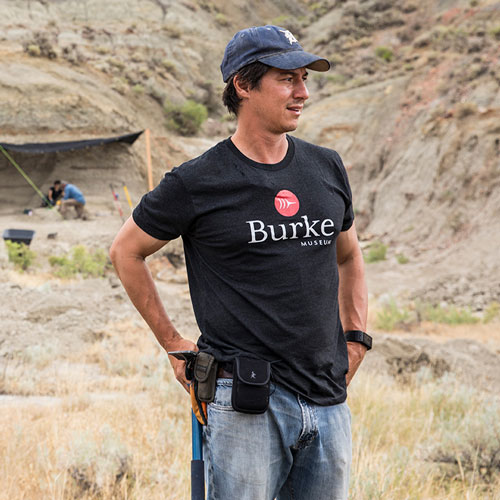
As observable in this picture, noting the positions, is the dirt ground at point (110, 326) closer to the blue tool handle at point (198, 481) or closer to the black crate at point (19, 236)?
the black crate at point (19, 236)

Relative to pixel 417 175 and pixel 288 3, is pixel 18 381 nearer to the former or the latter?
pixel 417 175

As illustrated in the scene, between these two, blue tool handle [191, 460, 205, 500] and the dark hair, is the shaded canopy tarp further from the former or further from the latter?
Answer: blue tool handle [191, 460, 205, 500]

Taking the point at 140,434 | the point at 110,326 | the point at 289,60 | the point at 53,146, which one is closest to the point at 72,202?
the point at 53,146

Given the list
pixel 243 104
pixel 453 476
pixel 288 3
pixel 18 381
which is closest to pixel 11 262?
pixel 18 381

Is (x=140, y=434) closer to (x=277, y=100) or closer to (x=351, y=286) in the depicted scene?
(x=351, y=286)

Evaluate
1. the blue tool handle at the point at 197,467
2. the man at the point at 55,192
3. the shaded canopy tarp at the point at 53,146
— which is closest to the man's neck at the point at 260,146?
the blue tool handle at the point at 197,467

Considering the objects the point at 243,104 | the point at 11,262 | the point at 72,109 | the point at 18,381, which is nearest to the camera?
the point at 243,104

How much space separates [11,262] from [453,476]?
1191 centimetres

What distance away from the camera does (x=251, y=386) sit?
172cm

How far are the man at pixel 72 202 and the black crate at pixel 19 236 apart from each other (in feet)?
12.6

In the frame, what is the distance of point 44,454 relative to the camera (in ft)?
11.5

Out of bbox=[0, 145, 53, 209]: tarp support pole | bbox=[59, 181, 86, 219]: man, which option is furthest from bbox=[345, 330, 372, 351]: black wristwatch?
bbox=[0, 145, 53, 209]: tarp support pole

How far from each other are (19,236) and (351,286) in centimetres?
1404

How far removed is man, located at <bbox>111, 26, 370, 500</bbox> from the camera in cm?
179
